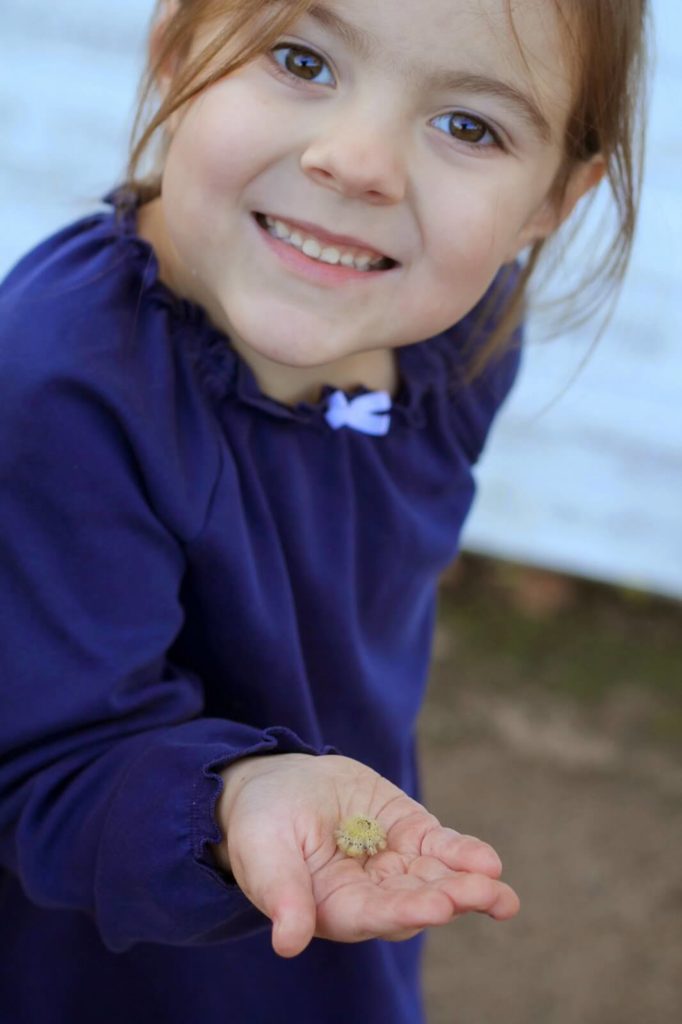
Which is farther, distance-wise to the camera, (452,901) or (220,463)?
(220,463)

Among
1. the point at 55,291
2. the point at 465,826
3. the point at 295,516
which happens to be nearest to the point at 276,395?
the point at 295,516

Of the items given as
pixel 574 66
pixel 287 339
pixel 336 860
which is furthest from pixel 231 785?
pixel 574 66

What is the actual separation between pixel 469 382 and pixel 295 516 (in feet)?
1.15

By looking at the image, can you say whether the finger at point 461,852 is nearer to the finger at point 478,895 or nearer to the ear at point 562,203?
the finger at point 478,895

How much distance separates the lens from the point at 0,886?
4.42 feet

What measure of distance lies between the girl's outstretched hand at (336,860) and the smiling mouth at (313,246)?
0.43 m

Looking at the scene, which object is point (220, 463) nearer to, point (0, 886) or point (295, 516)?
point (295, 516)

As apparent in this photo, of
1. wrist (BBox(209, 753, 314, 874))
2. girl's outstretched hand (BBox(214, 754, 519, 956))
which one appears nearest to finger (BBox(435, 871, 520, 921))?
girl's outstretched hand (BBox(214, 754, 519, 956))

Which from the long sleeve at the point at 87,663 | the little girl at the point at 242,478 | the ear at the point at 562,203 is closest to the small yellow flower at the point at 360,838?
the little girl at the point at 242,478

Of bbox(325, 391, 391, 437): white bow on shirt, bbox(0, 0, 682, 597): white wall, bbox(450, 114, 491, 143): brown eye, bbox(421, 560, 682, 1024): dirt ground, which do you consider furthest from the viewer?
bbox(0, 0, 682, 597): white wall

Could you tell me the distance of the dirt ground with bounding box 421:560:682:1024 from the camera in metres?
2.18

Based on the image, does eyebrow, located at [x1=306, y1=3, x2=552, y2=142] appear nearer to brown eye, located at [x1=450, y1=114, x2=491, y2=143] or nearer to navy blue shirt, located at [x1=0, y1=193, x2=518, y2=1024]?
brown eye, located at [x1=450, y1=114, x2=491, y2=143]

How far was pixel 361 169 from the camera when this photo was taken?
107 cm

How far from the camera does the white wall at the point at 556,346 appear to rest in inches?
A: 107
